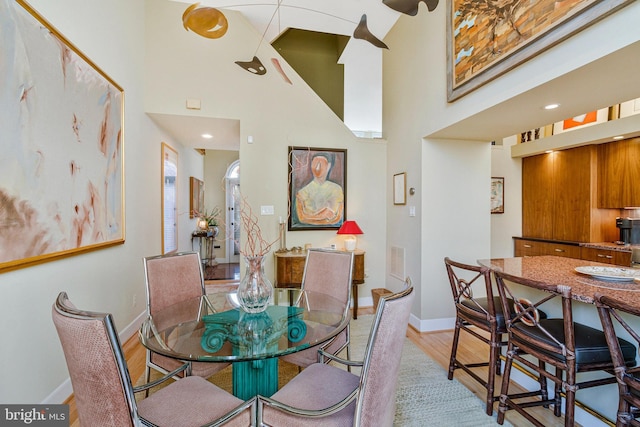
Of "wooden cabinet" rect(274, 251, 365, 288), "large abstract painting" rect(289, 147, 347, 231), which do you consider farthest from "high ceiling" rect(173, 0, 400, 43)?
Answer: "wooden cabinet" rect(274, 251, 365, 288)

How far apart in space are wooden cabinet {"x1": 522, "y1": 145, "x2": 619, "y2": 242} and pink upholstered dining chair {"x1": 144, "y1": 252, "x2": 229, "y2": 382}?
511 cm

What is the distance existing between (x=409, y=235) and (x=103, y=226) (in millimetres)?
3131

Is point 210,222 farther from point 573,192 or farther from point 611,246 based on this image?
point 611,246

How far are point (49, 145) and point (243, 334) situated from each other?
172 centimetres

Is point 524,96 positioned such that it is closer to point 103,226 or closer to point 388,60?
point 388,60

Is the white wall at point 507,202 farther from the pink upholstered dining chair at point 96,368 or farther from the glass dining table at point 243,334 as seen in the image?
the pink upholstered dining chair at point 96,368

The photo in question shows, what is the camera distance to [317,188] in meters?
3.86

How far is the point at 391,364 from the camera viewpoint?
3.65ft

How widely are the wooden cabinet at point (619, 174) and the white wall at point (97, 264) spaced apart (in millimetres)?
6069

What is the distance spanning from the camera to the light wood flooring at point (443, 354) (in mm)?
1842

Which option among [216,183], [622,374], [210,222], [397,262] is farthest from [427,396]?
[216,183]

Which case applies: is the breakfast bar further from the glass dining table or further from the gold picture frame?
the gold picture frame

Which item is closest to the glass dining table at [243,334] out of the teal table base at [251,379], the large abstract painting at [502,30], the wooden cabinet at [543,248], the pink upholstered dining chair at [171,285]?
the teal table base at [251,379]

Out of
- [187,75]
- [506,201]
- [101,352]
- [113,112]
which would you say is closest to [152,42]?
[187,75]
